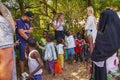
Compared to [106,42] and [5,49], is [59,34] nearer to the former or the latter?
[106,42]

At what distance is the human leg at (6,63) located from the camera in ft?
5.95

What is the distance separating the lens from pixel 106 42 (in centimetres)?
399

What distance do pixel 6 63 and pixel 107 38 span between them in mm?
2380

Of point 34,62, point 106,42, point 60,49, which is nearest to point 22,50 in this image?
point 60,49

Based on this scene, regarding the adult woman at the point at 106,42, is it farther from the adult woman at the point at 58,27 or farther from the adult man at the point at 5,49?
the adult woman at the point at 58,27

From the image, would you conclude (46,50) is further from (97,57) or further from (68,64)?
(97,57)

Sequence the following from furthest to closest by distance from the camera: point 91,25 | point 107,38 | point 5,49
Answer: point 91,25 → point 107,38 → point 5,49

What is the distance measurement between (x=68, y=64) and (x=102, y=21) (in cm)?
475

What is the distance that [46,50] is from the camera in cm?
730

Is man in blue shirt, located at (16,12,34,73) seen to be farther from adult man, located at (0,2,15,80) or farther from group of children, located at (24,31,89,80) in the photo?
adult man, located at (0,2,15,80)

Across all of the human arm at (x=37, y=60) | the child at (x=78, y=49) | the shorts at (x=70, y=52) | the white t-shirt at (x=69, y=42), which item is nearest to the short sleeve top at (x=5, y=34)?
the human arm at (x=37, y=60)

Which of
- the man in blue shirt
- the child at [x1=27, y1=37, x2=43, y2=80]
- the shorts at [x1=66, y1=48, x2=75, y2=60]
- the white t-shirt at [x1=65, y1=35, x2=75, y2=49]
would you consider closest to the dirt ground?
the shorts at [x1=66, y1=48, x2=75, y2=60]

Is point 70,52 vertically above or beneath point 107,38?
beneath

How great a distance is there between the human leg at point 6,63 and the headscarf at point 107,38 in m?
2.32
